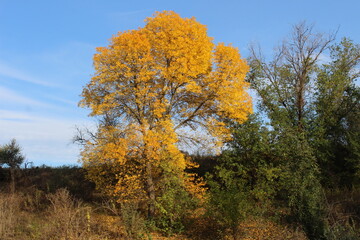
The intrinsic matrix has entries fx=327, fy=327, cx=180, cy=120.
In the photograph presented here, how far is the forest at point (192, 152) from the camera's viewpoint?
13492 millimetres

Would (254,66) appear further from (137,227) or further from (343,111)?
(137,227)

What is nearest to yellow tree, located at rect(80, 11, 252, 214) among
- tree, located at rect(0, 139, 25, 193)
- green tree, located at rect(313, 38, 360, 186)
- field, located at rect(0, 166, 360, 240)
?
field, located at rect(0, 166, 360, 240)

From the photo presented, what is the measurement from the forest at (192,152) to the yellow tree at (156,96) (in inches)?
2.4

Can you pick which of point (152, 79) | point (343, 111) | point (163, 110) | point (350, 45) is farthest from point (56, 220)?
point (350, 45)

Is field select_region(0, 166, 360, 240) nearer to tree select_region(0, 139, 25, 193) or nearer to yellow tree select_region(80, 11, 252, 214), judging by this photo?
yellow tree select_region(80, 11, 252, 214)

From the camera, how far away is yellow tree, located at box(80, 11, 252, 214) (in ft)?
52.4

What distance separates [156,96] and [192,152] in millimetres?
3807

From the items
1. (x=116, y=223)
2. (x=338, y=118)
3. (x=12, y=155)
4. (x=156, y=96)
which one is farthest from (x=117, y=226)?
(x=12, y=155)

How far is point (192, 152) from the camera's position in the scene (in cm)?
1855

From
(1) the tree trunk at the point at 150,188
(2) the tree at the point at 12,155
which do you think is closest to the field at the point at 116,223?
(1) the tree trunk at the point at 150,188

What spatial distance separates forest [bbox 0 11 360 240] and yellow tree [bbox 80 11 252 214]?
0.20 feet

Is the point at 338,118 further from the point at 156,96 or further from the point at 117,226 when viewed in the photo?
the point at 117,226

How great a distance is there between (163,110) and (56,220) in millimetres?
7503

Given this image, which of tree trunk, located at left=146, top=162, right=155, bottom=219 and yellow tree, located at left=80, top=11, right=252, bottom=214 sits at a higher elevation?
yellow tree, located at left=80, top=11, right=252, bottom=214
